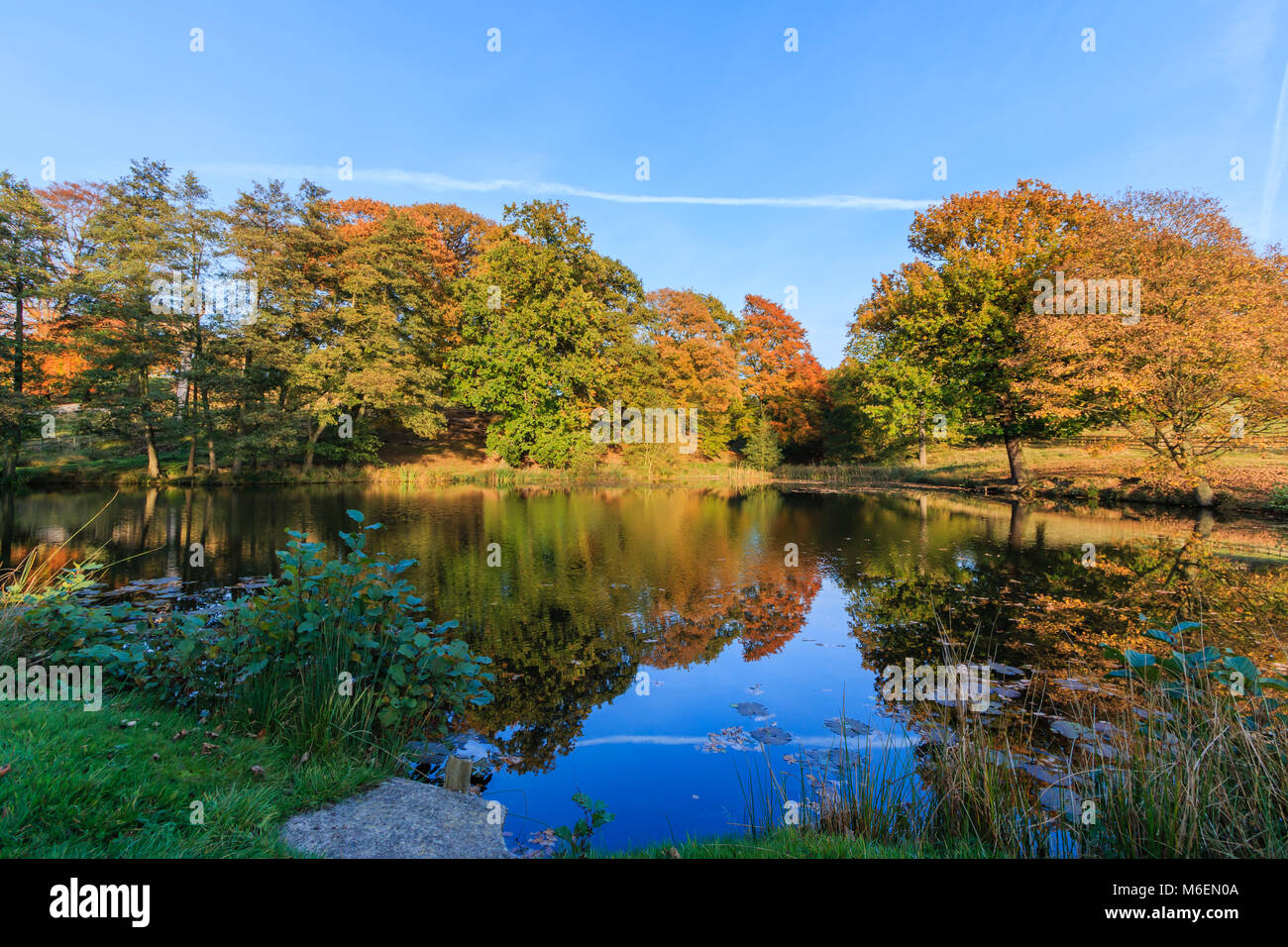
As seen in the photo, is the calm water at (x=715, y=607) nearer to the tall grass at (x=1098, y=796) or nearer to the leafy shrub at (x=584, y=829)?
the leafy shrub at (x=584, y=829)

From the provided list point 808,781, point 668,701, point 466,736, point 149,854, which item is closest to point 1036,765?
point 808,781

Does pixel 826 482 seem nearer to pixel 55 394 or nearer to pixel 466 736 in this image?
pixel 466 736

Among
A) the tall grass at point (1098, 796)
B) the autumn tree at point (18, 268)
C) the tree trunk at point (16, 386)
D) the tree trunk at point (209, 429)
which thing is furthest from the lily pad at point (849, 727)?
the tree trunk at point (16, 386)

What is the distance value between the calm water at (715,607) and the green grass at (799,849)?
497mm

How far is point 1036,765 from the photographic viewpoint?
405 cm

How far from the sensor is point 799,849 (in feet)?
9.35

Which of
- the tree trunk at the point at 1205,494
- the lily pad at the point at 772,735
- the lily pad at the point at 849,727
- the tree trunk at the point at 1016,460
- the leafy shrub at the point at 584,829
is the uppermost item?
the tree trunk at the point at 1016,460

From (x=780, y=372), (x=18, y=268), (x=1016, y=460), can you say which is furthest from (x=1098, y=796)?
(x=780, y=372)

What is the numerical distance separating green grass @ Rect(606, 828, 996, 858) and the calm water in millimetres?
497

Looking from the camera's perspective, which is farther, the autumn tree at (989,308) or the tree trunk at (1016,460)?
the tree trunk at (1016,460)

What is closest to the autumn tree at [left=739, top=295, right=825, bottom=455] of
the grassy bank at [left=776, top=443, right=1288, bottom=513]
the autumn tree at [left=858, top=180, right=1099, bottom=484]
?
the grassy bank at [left=776, top=443, right=1288, bottom=513]

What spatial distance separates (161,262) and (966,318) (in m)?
35.8

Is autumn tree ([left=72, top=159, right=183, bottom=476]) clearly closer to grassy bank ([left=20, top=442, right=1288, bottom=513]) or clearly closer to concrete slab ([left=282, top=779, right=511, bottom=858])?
grassy bank ([left=20, top=442, right=1288, bottom=513])

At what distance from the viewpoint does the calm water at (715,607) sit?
181 inches
